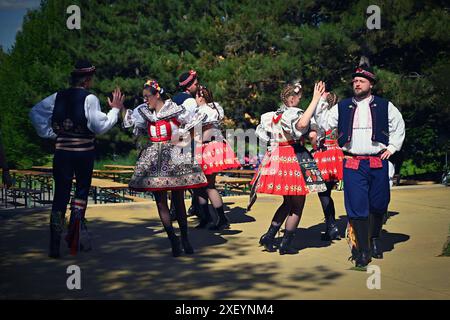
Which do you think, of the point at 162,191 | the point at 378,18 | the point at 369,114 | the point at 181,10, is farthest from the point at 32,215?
Answer: the point at 181,10

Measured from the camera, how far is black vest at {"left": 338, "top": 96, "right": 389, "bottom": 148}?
26.1 ft

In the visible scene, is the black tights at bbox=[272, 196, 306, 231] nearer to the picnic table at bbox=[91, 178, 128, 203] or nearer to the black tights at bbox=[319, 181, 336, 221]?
the black tights at bbox=[319, 181, 336, 221]

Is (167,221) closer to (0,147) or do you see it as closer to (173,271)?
(173,271)

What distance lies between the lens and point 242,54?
2547cm

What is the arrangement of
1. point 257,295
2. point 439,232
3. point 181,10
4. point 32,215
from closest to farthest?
point 257,295 → point 439,232 → point 32,215 → point 181,10

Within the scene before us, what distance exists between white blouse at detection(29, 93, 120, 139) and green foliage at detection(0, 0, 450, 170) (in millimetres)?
10378

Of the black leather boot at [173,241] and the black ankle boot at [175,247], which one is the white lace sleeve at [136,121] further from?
the black ankle boot at [175,247]

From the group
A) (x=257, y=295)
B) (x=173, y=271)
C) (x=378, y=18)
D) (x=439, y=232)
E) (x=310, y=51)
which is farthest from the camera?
Result: (x=310, y=51)

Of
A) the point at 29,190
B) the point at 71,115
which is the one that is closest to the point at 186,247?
the point at 71,115

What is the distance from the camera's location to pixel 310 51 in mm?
20062

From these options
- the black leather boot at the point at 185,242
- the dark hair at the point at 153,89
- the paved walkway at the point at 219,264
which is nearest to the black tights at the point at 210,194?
the paved walkway at the point at 219,264

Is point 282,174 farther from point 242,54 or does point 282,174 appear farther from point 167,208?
point 242,54

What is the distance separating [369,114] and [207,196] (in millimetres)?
3474

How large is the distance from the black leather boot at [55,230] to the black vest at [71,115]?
0.87 meters
